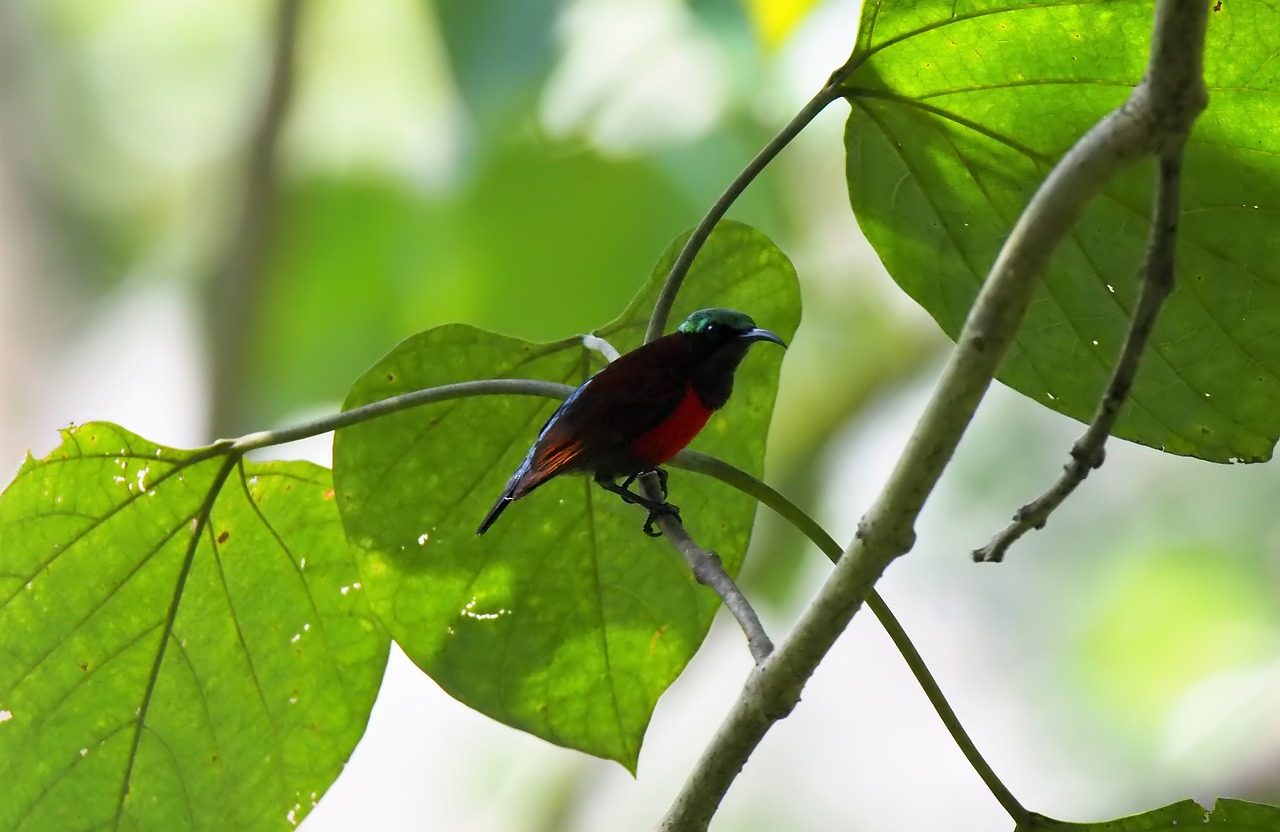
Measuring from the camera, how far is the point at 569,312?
3.04 m

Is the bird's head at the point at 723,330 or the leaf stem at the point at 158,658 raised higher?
the bird's head at the point at 723,330

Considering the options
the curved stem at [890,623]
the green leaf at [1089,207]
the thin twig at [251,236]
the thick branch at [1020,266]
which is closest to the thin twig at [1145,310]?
the thick branch at [1020,266]

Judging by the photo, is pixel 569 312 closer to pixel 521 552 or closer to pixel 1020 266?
pixel 521 552

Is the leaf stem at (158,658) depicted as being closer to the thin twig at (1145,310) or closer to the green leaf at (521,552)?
the green leaf at (521,552)

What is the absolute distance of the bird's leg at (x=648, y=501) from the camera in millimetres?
1120

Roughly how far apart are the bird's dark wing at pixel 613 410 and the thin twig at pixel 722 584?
0.31 ft

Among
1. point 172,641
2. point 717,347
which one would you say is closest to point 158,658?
point 172,641

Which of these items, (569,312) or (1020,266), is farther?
(569,312)

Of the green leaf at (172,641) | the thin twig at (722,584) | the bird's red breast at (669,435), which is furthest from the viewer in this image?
the green leaf at (172,641)

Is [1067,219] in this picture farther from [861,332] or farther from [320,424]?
[861,332]

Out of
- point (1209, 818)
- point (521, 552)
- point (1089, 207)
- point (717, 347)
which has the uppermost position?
point (1089, 207)

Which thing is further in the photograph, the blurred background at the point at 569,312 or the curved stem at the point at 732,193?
the blurred background at the point at 569,312

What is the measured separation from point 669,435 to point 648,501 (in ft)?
0.25

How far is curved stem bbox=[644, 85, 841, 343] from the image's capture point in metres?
1.06
